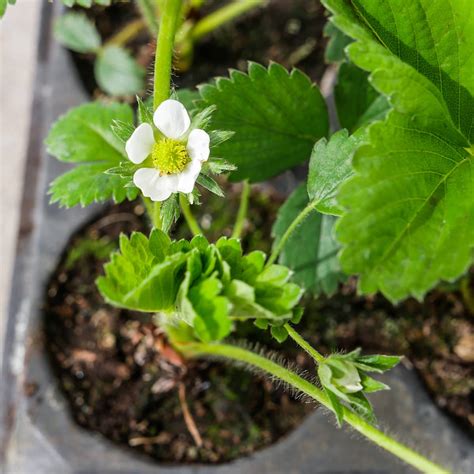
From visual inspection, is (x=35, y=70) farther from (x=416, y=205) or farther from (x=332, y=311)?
(x=416, y=205)

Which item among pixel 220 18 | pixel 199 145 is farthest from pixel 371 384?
pixel 220 18

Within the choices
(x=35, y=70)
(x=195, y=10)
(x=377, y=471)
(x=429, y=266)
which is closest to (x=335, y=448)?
(x=377, y=471)

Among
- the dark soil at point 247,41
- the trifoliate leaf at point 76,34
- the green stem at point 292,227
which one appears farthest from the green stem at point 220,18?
the green stem at point 292,227

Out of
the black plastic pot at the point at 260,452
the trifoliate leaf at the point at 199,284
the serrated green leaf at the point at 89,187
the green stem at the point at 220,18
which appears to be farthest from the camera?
the green stem at the point at 220,18

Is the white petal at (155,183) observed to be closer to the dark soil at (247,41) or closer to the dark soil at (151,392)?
the dark soil at (151,392)

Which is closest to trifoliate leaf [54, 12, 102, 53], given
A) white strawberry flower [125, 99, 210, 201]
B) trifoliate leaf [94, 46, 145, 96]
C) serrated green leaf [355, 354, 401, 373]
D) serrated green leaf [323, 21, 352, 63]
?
trifoliate leaf [94, 46, 145, 96]

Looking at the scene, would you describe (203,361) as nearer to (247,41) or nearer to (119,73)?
(119,73)

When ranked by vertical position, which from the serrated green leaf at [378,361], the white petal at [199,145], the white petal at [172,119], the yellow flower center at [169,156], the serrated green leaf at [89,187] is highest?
the white petal at [172,119]
